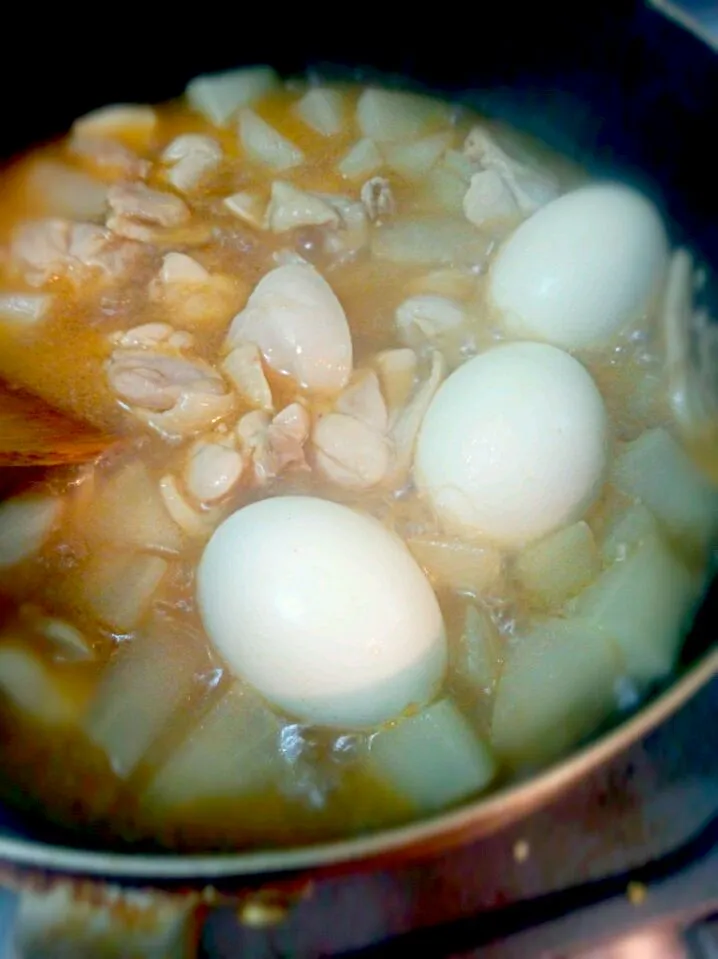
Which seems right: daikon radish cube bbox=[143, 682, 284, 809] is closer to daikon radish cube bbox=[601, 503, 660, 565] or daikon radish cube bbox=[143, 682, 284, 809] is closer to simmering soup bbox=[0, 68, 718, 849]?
simmering soup bbox=[0, 68, 718, 849]

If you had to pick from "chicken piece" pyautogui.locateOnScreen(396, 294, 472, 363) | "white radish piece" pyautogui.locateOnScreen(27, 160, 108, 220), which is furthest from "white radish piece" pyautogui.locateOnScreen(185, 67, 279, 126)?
"chicken piece" pyautogui.locateOnScreen(396, 294, 472, 363)

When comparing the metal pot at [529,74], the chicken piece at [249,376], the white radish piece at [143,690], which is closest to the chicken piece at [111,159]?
the metal pot at [529,74]

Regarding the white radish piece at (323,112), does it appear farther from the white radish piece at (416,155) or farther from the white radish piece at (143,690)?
the white radish piece at (143,690)

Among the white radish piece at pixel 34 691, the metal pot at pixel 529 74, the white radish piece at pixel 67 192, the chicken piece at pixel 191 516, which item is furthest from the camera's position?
the white radish piece at pixel 67 192

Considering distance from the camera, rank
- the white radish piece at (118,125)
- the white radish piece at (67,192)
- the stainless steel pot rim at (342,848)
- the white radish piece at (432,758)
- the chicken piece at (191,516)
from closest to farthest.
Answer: the stainless steel pot rim at (342,848), the white radish piece at (432,758), the chicken piece at (191,516), the white radish piece at (67,192), the white radish piece at (118,125)

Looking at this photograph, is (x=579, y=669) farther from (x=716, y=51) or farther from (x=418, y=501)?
(x=716, y=51)

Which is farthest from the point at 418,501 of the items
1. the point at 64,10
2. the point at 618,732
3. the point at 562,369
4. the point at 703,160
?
the point at 64,10

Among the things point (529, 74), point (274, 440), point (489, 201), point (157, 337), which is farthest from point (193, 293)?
point (529, 74)
